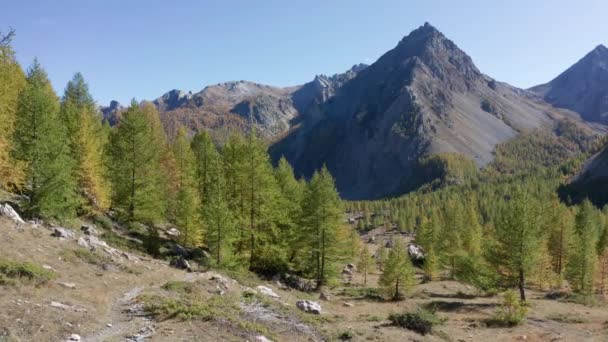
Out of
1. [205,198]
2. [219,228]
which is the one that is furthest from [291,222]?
[219,228]

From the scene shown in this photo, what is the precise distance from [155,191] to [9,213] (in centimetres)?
1489

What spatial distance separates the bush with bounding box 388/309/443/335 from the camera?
25.3m

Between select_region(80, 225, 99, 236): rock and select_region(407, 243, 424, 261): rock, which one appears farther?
select_region(407, 243, 424, 261): rock

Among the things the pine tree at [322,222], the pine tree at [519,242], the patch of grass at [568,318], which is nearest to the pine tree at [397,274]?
the pine tree at [322,222]

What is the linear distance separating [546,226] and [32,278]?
66716 millimetres

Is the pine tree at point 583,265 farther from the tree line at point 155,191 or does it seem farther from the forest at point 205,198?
the tree line at point 155,191

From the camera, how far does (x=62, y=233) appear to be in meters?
26.2

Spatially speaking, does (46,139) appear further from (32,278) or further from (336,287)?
(336,287)

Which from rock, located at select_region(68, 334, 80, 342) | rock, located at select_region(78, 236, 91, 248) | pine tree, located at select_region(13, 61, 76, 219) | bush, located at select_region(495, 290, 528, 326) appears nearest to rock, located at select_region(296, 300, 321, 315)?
rock, located at select_region(78, 236, 91, 248)

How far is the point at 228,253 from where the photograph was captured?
1391 inches

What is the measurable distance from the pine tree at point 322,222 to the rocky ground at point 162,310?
5424 millimetres

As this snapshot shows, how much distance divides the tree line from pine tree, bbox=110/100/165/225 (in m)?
0.09

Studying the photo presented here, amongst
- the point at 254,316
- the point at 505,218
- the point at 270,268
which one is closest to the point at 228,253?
the point at 270,268

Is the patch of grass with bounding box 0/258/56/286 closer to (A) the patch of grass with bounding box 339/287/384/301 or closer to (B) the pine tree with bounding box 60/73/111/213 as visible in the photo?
(B) the pine tree with bounding box 60/73/111/213
